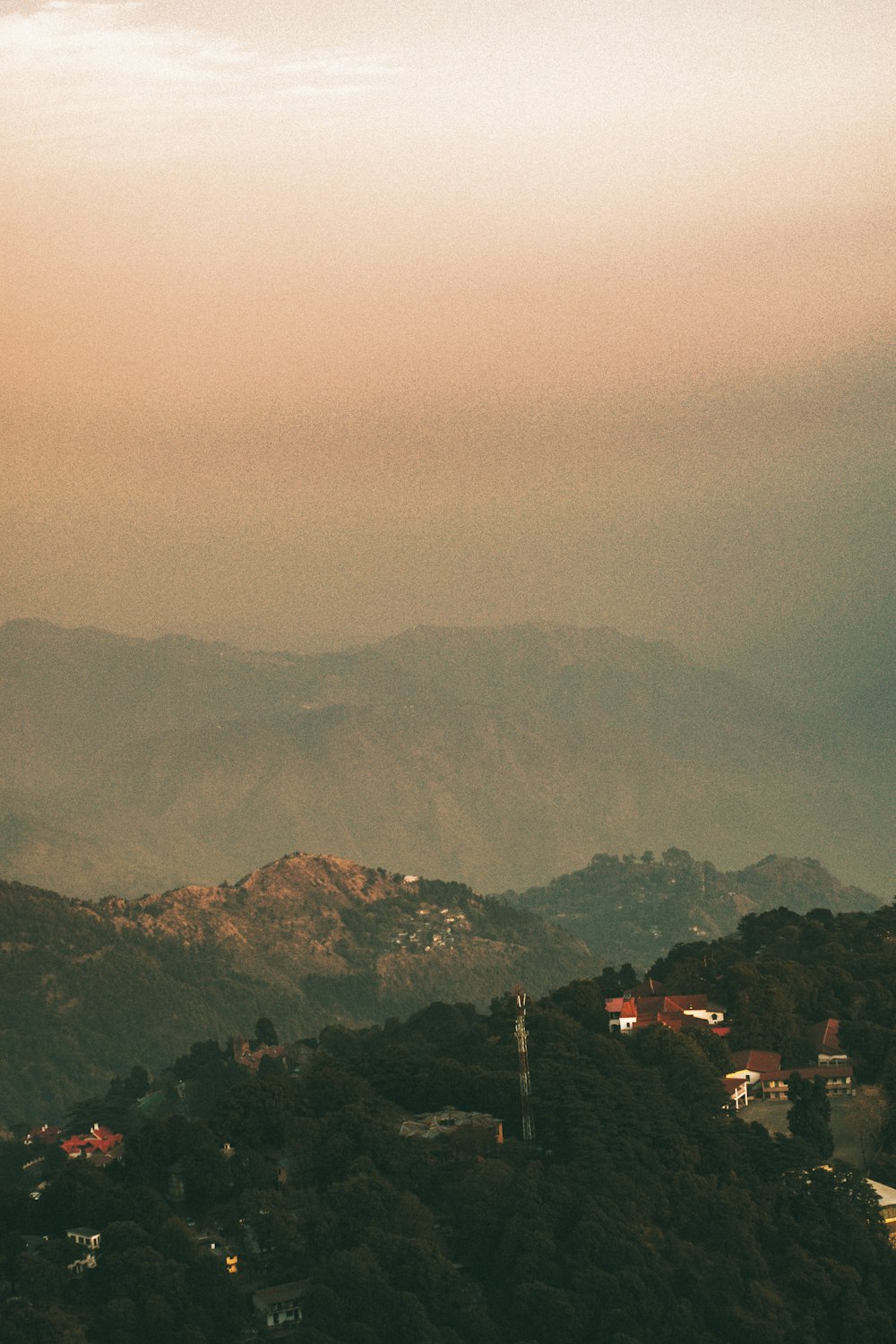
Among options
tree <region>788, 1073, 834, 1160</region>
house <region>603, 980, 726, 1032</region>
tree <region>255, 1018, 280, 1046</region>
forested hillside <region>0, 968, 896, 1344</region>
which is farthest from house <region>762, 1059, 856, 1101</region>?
tree <region>255, 1018, 280, 1046</region>

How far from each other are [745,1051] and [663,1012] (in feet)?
16.6

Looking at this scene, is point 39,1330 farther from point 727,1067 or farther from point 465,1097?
point 727,1067

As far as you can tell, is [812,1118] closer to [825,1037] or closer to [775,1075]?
[775,1075]

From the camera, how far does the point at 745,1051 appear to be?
268 feet

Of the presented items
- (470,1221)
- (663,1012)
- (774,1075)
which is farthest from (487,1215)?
(663,1012)

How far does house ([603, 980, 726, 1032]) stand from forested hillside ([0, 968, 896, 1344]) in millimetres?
6624

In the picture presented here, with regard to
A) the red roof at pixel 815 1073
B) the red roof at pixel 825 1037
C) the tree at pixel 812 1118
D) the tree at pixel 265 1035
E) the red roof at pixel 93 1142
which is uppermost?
the tree at pixel 265 1035

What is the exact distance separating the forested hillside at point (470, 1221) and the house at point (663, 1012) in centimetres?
662

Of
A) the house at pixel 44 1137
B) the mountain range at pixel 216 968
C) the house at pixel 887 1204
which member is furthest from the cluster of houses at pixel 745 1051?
the mountain range at pixel 216 968

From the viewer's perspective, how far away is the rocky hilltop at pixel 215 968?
148875mm

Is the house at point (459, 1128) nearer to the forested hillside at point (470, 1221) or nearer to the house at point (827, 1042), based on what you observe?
the forested hillside at point (470, 1221)

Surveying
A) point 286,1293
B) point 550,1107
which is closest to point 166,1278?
point 286,1293

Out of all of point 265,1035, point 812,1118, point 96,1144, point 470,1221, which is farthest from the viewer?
point 265,1035

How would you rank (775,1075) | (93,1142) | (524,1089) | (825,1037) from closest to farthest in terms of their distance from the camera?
(524,1089) < (775,1075) < (825,1037) < (93,1142)
